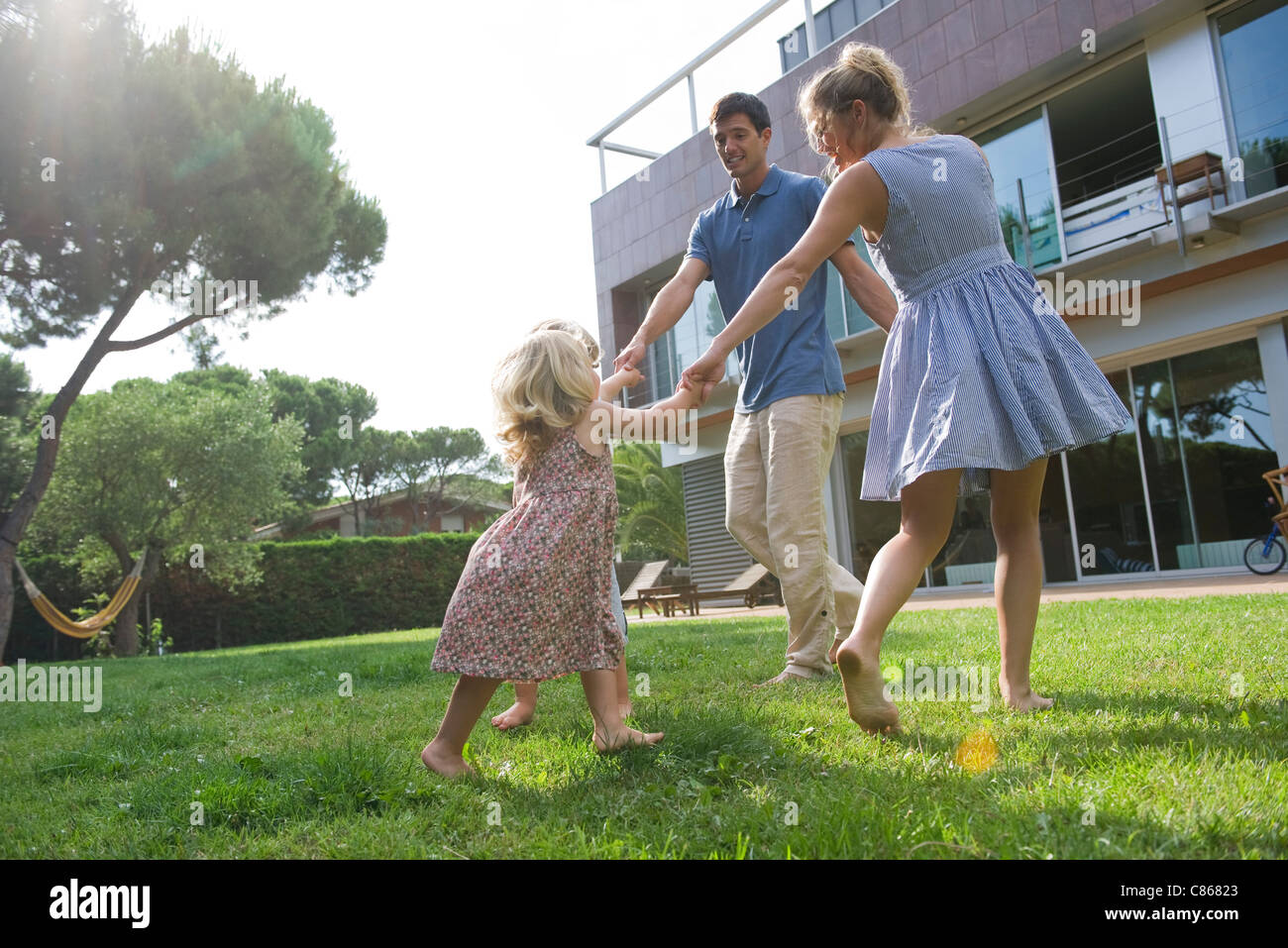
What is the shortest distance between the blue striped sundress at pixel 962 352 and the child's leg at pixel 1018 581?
12 cm

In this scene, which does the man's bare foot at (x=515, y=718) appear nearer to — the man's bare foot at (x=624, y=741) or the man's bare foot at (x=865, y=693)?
the man's bare foot at (x=624, y=741)

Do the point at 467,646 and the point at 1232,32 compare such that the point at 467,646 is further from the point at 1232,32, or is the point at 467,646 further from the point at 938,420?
the point at 1232,32

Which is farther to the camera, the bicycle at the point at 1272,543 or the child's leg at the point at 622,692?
the bicycle at the point at 1272,543

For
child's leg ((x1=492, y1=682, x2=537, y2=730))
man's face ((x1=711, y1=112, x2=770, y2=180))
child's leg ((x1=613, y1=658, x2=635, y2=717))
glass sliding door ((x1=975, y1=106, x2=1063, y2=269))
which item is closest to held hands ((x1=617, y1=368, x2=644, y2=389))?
child's leg ((x1=613, y1=658, x2=635, y2=717))

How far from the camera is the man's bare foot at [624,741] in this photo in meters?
2.48

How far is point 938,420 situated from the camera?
240cm

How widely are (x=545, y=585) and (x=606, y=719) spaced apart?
1.38ft

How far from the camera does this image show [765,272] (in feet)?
13.0

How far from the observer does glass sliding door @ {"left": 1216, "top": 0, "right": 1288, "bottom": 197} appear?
30.8 feet

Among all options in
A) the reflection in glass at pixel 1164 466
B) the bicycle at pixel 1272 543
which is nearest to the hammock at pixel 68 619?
A: the reflection in glass at pixel 1164 466

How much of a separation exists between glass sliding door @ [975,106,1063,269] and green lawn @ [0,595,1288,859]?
867cm

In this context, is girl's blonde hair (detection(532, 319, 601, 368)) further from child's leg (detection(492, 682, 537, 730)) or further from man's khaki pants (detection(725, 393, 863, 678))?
child's leg (detection(492, 682, 537, 730))
